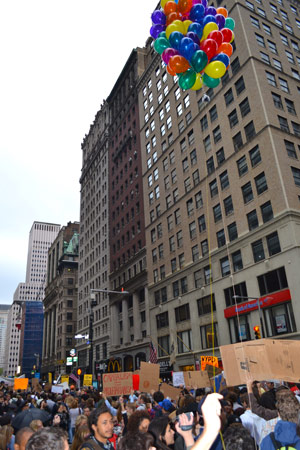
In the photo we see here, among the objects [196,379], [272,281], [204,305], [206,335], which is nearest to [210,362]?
[196,379]

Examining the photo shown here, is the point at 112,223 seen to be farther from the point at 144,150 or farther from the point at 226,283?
the point at 226,283

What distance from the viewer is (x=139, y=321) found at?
5300cm

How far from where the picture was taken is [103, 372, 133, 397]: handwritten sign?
16.0 meters

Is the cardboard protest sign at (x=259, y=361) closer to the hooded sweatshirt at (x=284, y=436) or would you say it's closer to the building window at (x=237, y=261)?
the hooded sweatshirt at (x=284, y=436)

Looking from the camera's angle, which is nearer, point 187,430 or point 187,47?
point 187,430

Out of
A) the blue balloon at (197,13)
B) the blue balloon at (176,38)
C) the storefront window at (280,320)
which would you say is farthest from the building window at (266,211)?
the blue balloon at (176,38)

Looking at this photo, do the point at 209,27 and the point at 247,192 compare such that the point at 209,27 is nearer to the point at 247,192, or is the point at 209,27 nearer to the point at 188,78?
the point at 188,78

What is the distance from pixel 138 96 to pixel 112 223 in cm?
2377

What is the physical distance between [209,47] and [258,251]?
953 inches

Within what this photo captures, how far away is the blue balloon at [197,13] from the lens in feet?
39.6

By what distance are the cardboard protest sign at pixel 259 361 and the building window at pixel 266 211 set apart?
2396 centimetres

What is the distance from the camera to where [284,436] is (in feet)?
14.7

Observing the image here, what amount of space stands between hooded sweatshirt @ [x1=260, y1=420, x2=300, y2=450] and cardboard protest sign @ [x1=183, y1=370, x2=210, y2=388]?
40.8ft

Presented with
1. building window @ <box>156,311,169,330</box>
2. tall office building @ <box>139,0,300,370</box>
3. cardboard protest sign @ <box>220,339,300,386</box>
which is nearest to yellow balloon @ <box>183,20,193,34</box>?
cardboard protest sign @ <box>220,339,300,386</box>
